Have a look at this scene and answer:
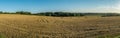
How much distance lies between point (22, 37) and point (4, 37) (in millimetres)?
A: 607

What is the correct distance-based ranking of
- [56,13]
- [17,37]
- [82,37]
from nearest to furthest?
[17,37]
[82,37]
[56,13]

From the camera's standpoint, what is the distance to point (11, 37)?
12.0m

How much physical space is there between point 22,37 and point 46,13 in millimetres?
39469

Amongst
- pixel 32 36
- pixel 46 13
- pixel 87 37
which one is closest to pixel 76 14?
pixel 46 13

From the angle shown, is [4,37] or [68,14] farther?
[68,14]

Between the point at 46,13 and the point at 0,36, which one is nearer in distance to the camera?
the point at 0,36

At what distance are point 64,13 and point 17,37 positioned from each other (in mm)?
40197

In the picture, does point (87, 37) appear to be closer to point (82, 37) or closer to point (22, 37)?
point (82, 37)

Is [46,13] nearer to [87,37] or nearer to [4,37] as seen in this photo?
[87,37]

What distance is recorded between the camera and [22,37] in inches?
476

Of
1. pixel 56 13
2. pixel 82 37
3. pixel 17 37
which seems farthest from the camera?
pixel 56 13

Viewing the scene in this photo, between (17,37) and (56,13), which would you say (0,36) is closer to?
(17,37)

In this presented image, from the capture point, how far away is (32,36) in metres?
12.2

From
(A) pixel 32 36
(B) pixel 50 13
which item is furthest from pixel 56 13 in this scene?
Answer: (A) pixel 32 36
